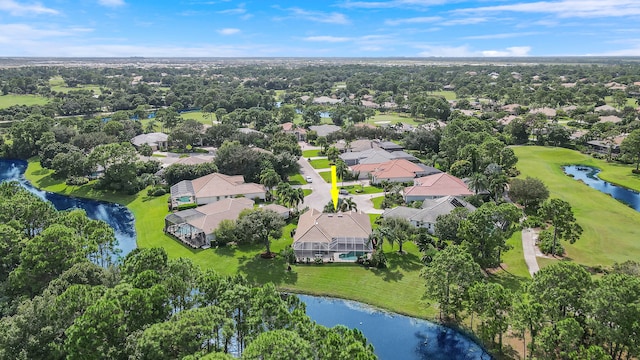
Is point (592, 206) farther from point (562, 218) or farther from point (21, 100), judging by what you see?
point (21, 100)

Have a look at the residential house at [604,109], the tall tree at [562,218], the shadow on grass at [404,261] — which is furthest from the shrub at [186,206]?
the residential house at [604,109]

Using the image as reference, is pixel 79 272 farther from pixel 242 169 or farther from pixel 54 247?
pixel 242 169

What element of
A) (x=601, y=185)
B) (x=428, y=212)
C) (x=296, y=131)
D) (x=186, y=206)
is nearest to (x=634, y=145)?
(x=601, y=185)

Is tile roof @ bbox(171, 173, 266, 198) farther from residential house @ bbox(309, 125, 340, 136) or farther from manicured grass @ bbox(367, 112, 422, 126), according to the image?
manicured grass @ bbox(367, 112, 422, 126)

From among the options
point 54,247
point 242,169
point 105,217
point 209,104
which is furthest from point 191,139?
point 54,247

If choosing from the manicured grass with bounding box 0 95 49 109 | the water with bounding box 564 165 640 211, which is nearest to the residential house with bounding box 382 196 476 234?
the water with bounding box 564 165 640 211

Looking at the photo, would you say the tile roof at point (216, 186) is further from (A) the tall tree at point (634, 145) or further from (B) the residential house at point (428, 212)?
(A) the tall tree at point (634, 145)
